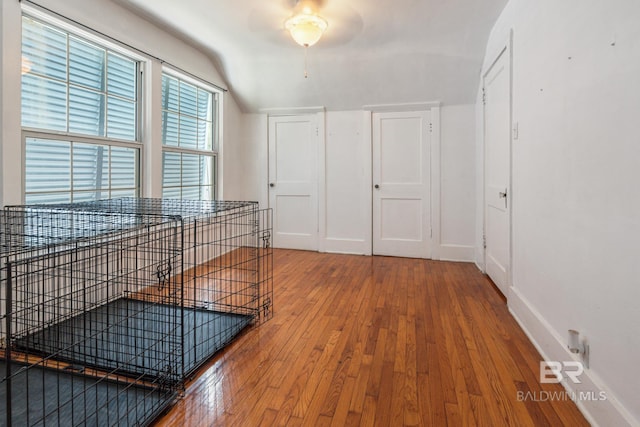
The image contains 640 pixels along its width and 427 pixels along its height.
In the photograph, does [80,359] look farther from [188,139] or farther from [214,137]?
[214,137]

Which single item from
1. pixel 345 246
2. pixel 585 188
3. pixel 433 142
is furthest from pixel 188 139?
pixel 585 188

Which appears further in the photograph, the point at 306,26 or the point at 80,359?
the point at 306,26

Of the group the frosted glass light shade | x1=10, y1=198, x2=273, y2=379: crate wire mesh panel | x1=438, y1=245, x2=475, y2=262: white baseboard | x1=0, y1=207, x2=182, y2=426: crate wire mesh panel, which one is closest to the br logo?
x1=10, y1=198, x2=273, y2=379: crate wire mesh panel

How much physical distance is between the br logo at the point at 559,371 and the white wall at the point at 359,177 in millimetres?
2558

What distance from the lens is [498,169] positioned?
122 inches

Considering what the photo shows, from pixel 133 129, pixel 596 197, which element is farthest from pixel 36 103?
pixel 596 197

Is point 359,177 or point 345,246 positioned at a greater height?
point 359,177

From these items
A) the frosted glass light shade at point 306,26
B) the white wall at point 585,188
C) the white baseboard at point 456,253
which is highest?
the frosted glass light shade at point 306,26

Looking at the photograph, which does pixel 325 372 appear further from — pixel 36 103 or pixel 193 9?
pixel 193 9

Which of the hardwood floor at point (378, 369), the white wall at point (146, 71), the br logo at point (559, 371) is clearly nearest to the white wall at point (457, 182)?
the hardwood floor at point (378, 369)

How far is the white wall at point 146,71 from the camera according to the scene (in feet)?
6.99

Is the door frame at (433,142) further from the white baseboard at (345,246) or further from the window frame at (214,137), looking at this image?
the window frame at (214,137)

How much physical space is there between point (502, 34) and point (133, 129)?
3365 millimetres

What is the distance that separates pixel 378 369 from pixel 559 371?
89cm
